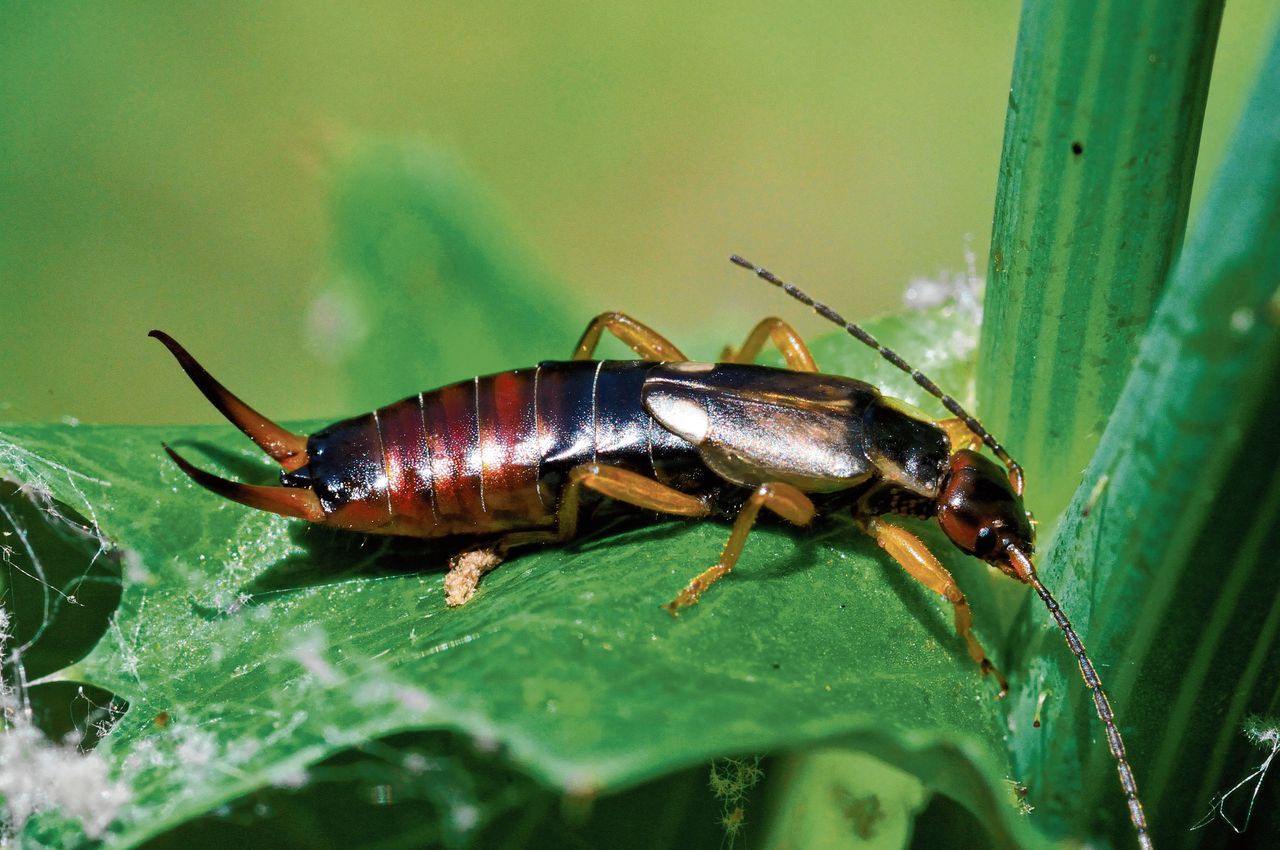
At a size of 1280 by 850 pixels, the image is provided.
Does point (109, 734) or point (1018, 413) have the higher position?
point (1018, 413)

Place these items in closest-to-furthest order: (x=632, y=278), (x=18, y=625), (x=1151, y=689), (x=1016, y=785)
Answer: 1. (x=1151, y=689)
2. (x=1016, y=785)
3. (x=18, y=625)
4. (x=632, y=278)

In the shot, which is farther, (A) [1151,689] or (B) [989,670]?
(B) [989,670]

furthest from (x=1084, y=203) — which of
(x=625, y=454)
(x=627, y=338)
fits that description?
(x=627, y=338)

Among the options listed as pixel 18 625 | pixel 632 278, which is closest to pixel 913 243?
pixel 632 278

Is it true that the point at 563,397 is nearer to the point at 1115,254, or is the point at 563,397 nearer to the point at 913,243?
the point at 1115,254

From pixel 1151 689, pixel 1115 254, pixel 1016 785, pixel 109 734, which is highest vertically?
pixel 1115 254

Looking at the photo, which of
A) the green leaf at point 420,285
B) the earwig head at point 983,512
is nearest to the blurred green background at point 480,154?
the green leaf at point 420,285
